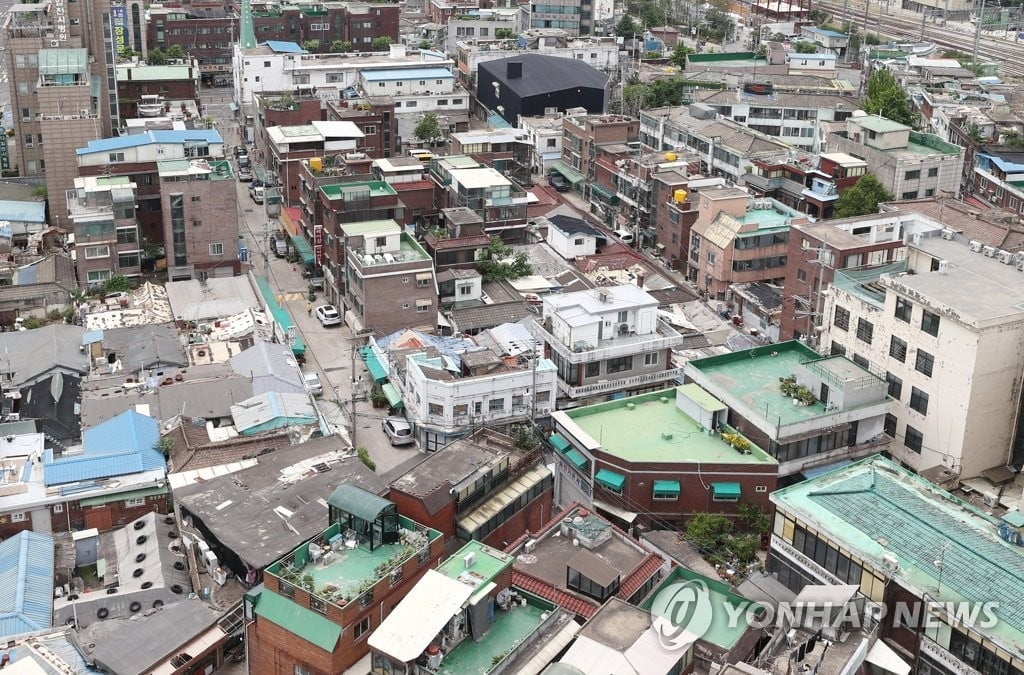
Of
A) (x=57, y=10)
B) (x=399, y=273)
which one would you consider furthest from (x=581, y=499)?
(x=57, y=10)

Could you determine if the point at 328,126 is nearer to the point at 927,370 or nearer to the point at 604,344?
the point at 604,344

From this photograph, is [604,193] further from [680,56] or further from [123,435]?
[680,56]

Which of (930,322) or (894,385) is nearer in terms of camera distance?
(930,322)

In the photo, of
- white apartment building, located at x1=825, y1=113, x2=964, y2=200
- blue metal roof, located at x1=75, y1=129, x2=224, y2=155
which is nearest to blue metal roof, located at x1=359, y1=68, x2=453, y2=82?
blue metal roof, located at x1=75, y1=129, x2=224, y2=155

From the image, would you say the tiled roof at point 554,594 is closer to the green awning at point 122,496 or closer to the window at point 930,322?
the green awning at point 122,496

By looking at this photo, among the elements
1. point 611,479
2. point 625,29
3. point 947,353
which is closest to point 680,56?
point 625,29
